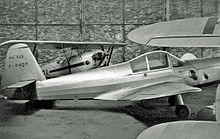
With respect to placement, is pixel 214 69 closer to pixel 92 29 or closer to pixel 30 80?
pixel 30 80

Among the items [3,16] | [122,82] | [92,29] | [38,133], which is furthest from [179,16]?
[38,133]

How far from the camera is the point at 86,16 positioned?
511 inches

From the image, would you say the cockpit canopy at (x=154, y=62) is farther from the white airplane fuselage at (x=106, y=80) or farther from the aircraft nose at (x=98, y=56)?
the aircraft nose at (x=98, y=56)

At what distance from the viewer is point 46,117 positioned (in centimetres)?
523

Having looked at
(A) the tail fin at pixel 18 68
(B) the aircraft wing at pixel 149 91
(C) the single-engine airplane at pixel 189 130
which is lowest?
(B) the aircraft wing at pixel 149 91

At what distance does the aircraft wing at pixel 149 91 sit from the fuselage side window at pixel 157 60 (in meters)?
0.40

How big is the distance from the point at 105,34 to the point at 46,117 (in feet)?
26.4

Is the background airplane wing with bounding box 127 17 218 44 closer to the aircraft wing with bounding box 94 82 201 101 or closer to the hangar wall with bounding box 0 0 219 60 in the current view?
the aircraft wing with bounding box 94 82 201 101

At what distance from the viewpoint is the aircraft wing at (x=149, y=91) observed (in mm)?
5184

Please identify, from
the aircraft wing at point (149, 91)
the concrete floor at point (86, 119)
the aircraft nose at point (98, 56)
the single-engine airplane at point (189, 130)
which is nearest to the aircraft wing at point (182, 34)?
the single-engine airplane at point (189, 130)

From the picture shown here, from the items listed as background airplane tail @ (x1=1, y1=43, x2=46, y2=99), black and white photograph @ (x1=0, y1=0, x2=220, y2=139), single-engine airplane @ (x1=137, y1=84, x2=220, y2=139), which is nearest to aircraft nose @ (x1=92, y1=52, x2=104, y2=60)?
black and white photograph @ (x1=0, y1=0, x2=220, y2=139)

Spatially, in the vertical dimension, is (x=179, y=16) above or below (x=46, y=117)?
above

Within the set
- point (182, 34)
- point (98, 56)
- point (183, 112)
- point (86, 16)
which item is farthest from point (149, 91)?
point (86, 16)

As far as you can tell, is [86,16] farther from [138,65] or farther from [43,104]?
[138,65]
